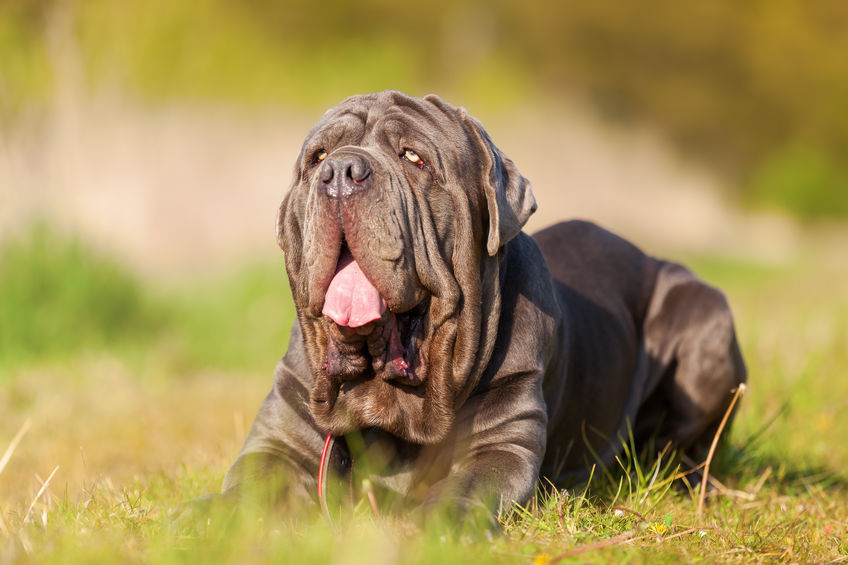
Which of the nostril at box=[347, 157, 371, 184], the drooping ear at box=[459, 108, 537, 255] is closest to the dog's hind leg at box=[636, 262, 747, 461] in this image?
the drooping ear at box=[459, 108, 537, 255]

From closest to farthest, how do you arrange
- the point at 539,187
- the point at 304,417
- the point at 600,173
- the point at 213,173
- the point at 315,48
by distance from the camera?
1. the point at 304,417
2. the point at 213,173
3. the point at 539,187
4. the point at 315,48
5. the point at 600,173

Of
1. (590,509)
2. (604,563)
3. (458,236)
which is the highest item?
(458,236)

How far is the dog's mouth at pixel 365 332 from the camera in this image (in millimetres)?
2988

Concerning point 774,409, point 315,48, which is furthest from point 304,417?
point 315,48

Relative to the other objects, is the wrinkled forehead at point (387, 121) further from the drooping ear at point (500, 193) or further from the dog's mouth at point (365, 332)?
the dog's mouth at point (365, 332)

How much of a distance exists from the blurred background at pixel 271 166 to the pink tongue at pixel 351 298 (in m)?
0.91

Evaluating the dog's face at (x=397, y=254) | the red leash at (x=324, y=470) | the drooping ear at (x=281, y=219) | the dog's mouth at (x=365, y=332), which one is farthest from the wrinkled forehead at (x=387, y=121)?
the red leash at (x=324, y=470)

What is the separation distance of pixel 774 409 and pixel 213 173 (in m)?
10.3

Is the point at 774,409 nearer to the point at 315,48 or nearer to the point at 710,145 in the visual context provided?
the point at 315,48

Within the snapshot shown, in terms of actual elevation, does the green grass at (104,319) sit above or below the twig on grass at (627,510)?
below

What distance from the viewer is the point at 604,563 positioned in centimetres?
218

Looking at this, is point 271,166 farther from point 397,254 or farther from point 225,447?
point 397,254

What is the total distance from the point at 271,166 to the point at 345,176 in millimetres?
13100

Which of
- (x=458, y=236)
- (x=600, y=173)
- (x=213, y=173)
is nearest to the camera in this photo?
(x=458, y=236)
